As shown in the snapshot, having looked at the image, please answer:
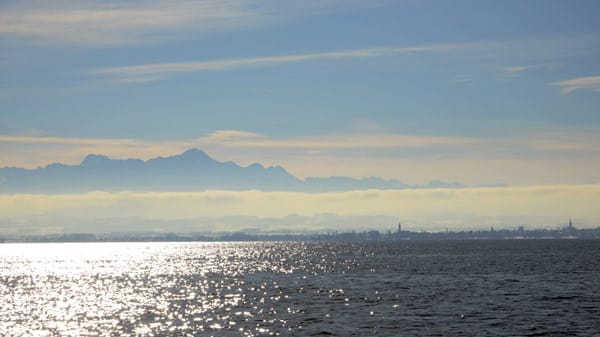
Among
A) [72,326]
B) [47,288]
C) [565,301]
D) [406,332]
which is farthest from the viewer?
[47,288]

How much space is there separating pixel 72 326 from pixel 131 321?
6430 millimetres

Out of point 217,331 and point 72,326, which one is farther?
point 72,326

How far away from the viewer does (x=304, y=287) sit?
438 feet

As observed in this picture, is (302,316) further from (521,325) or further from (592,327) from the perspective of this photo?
(592,327)

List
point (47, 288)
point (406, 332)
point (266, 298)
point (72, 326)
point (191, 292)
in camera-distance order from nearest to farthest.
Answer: point (406, 332), point (72, 326), point (266, 298), point (191, 292), point (47, 288)

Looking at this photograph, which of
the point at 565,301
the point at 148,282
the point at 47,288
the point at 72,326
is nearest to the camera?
the point at 72,326

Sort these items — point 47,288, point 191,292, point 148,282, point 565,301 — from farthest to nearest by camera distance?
point 148,282 < point 47,288 < point 191,292 < point 565,301

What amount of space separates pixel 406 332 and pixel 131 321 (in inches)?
1235

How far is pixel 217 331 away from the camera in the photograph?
80375 mm

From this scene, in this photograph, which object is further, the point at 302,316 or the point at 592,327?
the point at 302,316

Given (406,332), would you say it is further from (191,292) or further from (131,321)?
(191,292)

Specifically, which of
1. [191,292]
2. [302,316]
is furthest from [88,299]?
[302,316]

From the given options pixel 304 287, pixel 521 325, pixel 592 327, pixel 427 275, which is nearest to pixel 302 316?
pixel 521 325

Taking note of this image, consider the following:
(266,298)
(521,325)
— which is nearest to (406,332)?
(521,325)
